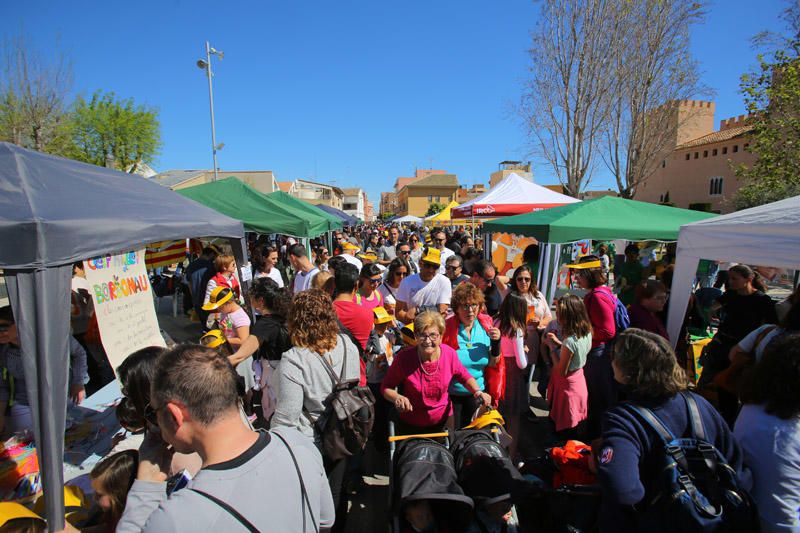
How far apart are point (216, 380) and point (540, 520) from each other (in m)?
2.15

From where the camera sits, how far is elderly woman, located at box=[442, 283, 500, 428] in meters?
2.96

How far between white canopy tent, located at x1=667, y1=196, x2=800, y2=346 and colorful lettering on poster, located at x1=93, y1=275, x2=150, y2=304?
5.03 meters

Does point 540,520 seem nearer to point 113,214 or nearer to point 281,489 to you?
point 281,489

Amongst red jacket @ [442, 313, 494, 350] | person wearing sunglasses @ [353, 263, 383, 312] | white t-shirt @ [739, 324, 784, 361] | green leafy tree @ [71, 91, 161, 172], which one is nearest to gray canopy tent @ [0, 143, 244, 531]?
person wearing sunglasses @ [353, 263, 383, 312]

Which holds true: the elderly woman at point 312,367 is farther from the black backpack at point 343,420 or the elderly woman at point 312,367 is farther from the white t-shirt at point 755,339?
the white t-shirt at point 755,339

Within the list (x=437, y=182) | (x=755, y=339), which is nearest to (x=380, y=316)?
(x=755, y=339)

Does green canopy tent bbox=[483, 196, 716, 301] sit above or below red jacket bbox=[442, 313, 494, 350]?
above

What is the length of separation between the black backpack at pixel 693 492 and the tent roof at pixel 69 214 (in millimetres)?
2840

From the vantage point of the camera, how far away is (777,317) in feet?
12.0

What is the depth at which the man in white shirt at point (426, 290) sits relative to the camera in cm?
425

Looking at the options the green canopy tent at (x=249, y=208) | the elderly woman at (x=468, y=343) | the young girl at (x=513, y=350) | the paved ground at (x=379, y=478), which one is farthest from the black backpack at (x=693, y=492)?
the green canopy tent at (x=249, y=208)

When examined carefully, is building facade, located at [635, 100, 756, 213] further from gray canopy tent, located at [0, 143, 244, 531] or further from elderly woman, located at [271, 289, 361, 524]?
gray canopy tent, located at [0, 143, 244, 531]

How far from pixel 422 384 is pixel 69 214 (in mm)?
2227

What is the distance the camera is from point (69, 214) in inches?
80.5
